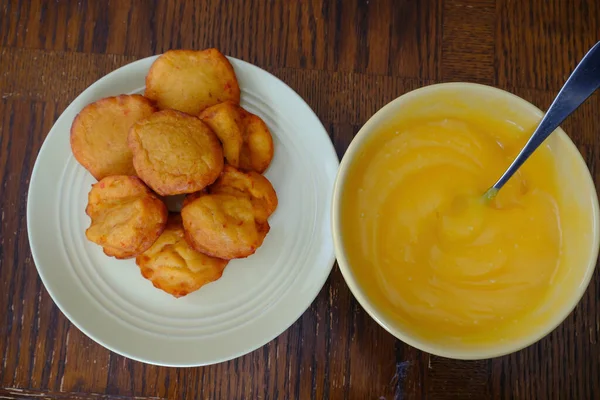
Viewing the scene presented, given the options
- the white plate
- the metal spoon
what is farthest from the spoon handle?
the white plate

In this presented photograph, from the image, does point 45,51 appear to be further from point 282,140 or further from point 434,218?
point 434,218

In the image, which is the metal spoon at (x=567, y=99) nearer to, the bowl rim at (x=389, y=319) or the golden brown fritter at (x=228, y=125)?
the bowl rim at (x=389, y=319)

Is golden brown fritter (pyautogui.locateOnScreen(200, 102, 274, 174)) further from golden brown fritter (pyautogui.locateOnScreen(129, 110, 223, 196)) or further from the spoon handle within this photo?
the spoon handle

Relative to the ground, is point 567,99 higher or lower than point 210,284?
higher

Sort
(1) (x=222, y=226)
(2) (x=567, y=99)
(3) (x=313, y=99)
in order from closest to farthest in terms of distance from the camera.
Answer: (2) (x=567, y=99), (1) (x=222, y=226), (3) (x=313, y=99)

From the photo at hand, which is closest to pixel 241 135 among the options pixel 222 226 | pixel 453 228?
pixel 222 226

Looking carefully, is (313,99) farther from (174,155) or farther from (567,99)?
(567,99)

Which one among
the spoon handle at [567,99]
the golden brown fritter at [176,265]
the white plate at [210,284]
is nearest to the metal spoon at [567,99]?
the spoon handle at [567,99]
